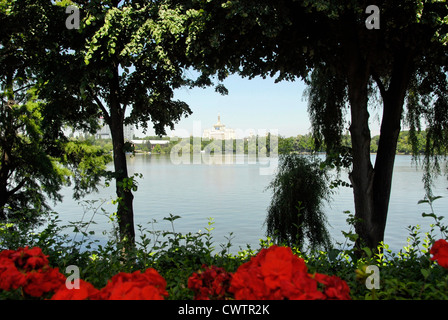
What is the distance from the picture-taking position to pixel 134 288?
5.86ft

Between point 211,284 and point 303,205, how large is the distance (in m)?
12.6

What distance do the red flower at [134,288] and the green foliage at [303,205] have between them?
40.5 ft

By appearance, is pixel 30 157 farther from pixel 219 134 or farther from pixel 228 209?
pixel 219 134

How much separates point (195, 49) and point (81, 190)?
14.1m

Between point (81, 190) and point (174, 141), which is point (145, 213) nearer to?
point (81, 190)

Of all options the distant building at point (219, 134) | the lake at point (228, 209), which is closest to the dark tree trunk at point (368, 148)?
the lake at point (228, 209)

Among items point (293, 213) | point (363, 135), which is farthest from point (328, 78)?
point (293, 213)

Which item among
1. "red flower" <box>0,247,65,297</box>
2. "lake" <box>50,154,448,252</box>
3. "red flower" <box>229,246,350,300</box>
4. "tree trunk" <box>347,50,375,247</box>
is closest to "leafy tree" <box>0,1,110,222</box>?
"lake" <box>50,154,448,252</box>

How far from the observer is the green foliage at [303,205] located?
14.1 m

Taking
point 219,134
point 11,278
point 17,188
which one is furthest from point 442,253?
point 219,134

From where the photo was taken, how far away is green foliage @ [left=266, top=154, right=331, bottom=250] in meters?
14.1

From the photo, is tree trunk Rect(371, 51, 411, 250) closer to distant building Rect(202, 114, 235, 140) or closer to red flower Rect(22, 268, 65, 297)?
red flower Rect(22, 268, 65, 297)

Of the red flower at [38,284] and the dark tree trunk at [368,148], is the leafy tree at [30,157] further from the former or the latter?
A: the red flower at [38,284]

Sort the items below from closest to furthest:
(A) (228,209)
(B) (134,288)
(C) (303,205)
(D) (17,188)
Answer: (B) (134,288), (C) (303,205), (D) (17,188), (A) (228,209)
